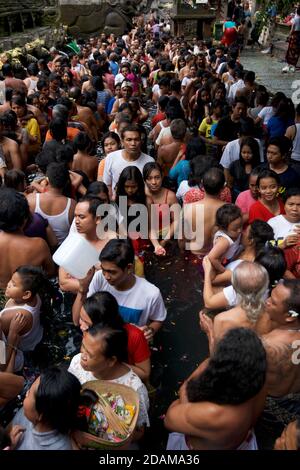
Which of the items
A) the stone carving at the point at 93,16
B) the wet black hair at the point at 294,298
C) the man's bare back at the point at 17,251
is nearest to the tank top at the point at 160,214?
the man's bare back at the point at 17,251

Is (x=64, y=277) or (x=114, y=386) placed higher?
(x=114, y=386)

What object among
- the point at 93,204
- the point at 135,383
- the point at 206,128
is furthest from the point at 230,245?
the point at 206,128

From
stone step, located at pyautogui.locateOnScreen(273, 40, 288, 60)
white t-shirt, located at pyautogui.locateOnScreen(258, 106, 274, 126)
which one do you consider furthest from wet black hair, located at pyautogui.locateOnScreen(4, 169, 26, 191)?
stone step, located at pyautogui.locateOnScreen(273, 40, 288, 60)

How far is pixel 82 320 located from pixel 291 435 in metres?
1.36

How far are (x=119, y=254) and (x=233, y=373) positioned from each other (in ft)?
4.21

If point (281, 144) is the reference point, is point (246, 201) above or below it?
below

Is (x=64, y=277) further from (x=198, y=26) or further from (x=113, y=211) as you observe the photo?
(x=198, y=26)

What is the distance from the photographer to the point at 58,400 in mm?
2088

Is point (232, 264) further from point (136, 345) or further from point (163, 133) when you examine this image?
point (163, 133)

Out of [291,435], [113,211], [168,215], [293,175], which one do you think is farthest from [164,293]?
[291,435]

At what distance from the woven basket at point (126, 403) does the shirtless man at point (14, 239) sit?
166cm

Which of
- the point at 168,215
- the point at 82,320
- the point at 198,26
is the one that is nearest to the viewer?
the point at 82,320

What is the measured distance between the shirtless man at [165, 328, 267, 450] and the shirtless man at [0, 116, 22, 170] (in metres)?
4.52
